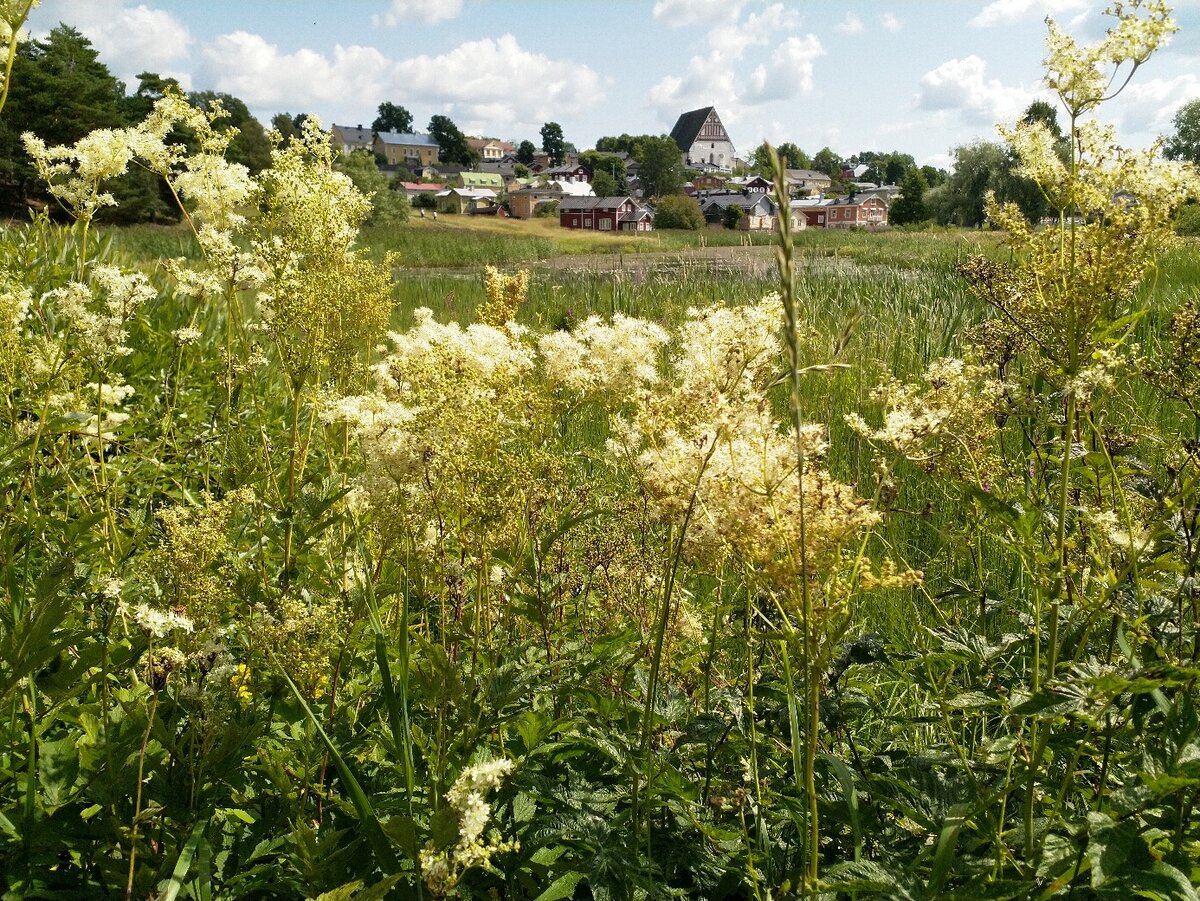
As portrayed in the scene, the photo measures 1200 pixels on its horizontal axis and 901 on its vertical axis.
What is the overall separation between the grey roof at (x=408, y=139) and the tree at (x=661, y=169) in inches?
2185

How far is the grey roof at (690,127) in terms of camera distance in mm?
183125

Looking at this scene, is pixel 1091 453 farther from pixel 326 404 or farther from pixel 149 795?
pixel 149 795

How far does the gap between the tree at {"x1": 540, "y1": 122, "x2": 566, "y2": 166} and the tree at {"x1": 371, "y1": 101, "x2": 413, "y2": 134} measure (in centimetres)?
3165

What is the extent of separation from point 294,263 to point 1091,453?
6.86ft

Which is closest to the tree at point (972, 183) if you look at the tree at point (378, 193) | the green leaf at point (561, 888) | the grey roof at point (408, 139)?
the tree at point (378, 193)

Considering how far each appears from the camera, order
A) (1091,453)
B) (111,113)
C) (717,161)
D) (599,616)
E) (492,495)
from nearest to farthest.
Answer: (492,495) < (1091,453) < (599,616) < (111,113) < (717,161)

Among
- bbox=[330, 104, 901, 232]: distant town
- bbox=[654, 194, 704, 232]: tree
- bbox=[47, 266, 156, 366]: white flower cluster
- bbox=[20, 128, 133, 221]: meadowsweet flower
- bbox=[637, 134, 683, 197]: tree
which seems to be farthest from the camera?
bbox=[637, 134, 683, 197]: tree

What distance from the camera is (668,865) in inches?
72.6

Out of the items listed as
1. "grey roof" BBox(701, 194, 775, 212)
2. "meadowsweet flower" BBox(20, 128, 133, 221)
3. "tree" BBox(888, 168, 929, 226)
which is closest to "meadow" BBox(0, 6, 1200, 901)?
"meadowsweet flower" BBox(20, 128, 133, 221)

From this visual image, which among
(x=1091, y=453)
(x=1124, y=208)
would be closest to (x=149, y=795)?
(x=1091, y=453)

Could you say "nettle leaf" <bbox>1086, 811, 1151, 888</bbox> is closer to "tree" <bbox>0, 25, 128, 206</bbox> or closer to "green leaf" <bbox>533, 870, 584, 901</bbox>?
"green leaf" <bbox>533, 870, 584, 901</bbox>

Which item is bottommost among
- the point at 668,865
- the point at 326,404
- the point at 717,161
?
A: the point at 668,865

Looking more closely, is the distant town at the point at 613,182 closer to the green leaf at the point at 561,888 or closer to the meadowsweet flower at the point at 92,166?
the meadowsweet flower at the point at 92,166

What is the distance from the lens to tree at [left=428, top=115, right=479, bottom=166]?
173 meters
